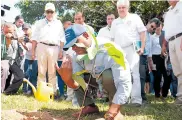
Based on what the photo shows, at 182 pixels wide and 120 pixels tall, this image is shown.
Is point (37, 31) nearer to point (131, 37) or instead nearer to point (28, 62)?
point (28, 62)

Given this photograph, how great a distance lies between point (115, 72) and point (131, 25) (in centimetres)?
150

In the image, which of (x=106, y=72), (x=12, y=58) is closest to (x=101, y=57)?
(x=106, y=72)

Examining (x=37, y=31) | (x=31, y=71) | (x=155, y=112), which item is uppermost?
(x=37, y=31)

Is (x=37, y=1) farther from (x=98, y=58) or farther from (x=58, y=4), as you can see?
(x=98, y=58)

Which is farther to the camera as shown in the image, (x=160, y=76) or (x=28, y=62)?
(x=28, y=62)

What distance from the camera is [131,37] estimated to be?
4.31 meters

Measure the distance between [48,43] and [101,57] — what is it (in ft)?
7.43

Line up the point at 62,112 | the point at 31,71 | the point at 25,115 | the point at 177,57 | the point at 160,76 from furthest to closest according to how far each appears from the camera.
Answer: the point at 31,71, the point at 160,76, the point at 177,57, the point at 62,112, the point at 25,115

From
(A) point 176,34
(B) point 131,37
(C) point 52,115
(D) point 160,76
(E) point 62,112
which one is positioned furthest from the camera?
(D) point 160,76

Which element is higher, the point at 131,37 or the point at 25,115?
the point at 131,37

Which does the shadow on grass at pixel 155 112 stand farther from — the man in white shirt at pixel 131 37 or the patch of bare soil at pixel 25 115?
the patch of bare soil at pixel 25 115

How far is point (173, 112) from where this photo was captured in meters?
3.64

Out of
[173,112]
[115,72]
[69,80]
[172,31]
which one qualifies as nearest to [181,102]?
[173,112]

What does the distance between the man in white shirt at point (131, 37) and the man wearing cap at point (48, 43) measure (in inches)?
46.1
